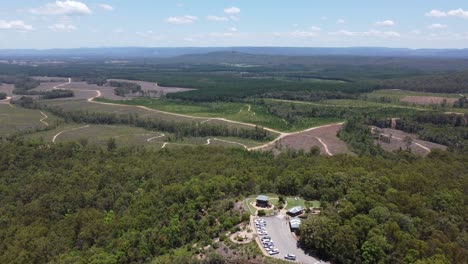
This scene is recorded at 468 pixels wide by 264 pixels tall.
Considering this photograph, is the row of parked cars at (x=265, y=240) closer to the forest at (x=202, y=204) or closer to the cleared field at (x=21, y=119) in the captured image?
the forest at (x=202, y=204)

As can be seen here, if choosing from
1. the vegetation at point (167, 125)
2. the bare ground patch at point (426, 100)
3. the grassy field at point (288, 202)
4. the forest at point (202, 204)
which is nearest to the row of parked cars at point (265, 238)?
the forest at point (202, 204)

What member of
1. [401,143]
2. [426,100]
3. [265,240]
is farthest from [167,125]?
[426,100]

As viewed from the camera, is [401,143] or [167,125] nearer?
[401,143]

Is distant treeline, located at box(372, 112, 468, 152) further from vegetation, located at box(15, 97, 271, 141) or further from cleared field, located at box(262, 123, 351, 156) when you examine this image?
vegetation, located at box(15, 97, 271, 141)

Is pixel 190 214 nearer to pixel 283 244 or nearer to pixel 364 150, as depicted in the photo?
pixel 283 244

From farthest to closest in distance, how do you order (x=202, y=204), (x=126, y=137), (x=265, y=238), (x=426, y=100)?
1. (x=426, y=100)
2. (x=126, y=137)
3. (x=202, y=204)
4. (x=265, y=238)

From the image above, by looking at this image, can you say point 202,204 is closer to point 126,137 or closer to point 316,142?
point 316,142
